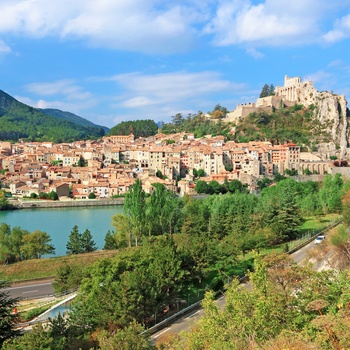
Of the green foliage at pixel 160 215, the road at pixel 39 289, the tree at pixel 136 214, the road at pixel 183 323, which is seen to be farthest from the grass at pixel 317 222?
the road at pixel 183 323

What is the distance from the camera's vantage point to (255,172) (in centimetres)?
3631

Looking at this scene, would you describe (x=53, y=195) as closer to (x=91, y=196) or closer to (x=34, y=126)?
(x=91, y=196)

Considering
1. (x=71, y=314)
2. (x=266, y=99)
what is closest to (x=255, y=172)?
(x=266, y=99)

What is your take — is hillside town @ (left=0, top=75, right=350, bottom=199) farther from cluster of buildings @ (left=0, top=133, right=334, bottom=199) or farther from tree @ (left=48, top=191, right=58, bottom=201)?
tree @ (left=48, top=191, right=58, bottom=201)

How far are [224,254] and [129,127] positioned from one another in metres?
49.8

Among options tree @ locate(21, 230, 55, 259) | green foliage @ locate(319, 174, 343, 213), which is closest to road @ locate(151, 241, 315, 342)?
tree @ locate(21, 230, 55, 259)

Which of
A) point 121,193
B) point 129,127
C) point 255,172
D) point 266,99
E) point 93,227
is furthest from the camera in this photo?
point 129,127

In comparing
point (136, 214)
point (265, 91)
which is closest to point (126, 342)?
point (136, 214)

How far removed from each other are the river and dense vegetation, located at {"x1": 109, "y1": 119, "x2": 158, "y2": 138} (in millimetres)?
27719

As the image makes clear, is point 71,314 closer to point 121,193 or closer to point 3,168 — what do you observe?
point 121,193

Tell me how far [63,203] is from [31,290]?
67.6 ft

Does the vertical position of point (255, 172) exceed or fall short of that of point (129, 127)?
it falls short

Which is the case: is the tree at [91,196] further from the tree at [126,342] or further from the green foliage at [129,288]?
the tree at [126,342]

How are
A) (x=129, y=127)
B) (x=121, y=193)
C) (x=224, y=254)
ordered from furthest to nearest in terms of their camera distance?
(x=129, y=127) → (x=121, y=193) → (x=224, y=254)
